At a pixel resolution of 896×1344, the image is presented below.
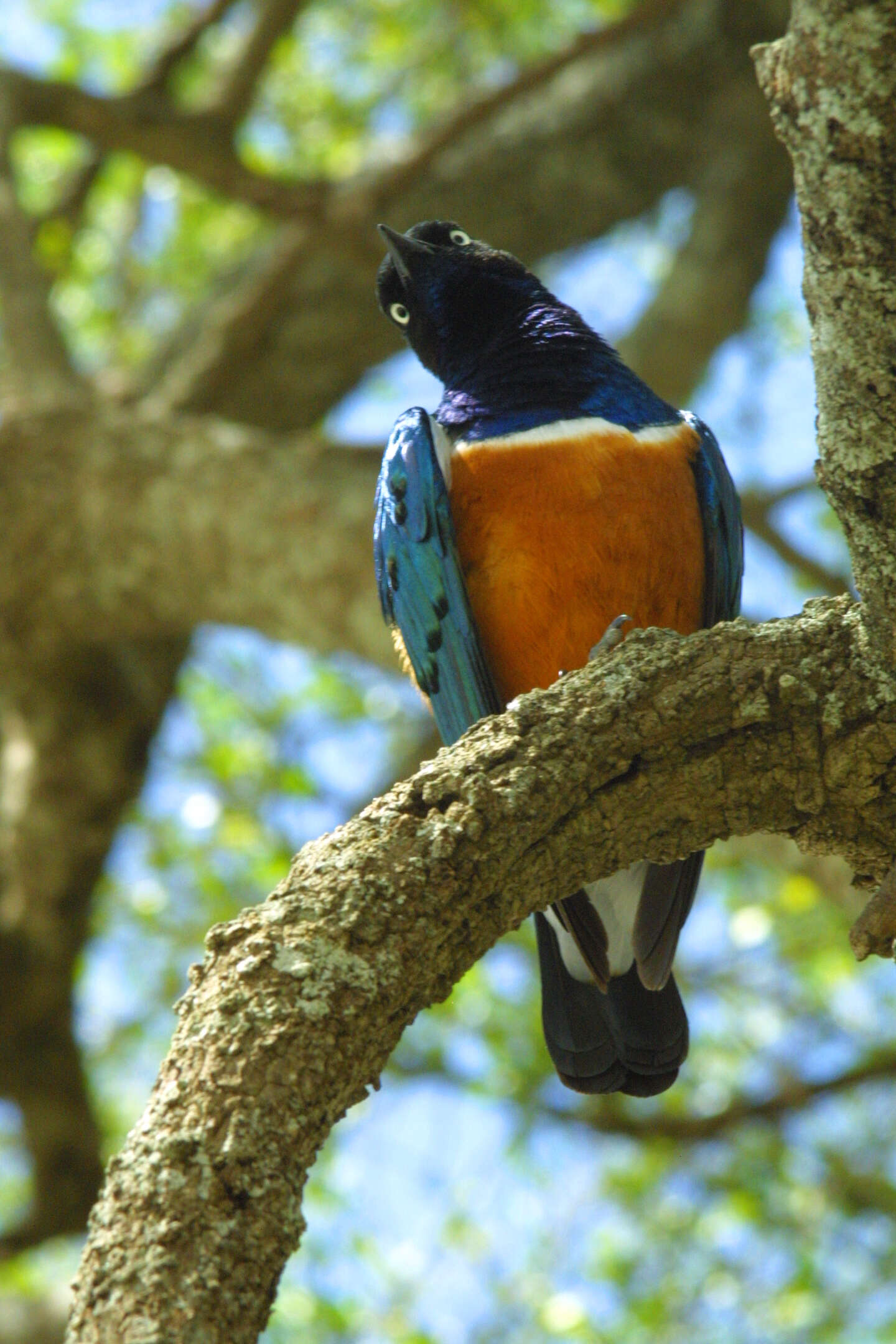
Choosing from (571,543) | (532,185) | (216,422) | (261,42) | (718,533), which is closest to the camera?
(571,543)

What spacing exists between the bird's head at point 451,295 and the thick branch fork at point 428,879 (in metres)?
2.22

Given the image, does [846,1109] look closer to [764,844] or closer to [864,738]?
[764,844]

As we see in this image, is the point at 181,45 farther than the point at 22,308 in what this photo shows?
Yes

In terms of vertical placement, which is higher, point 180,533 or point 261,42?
point 261,42

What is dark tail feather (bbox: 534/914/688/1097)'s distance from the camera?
3451mm

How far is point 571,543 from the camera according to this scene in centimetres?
377

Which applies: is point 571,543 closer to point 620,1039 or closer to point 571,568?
point 571,568

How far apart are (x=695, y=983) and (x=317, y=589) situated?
3.83m

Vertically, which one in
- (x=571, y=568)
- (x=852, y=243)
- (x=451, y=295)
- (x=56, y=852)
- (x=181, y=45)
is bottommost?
(x=852, y=243)

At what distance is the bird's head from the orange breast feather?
79cm

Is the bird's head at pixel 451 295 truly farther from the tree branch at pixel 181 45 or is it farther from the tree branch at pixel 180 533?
the tree branch at pixel 181 45

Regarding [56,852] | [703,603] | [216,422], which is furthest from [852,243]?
[56,852]

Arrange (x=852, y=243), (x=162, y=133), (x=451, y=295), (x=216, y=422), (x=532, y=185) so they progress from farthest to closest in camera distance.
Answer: (x=532, y=185) → (x=162, y=133) → (x=216, y=422) → (x=451, y=295) → (x=852, y=243)

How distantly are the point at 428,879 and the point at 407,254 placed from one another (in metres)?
3.12
